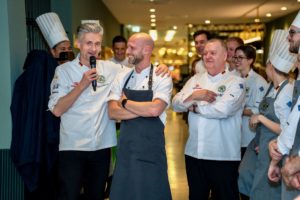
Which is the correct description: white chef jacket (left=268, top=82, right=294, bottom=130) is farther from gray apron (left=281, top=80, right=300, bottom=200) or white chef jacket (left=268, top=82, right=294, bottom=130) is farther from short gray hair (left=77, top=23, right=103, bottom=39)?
short gray hair (left=77, top=23, right=103, bottom=39)

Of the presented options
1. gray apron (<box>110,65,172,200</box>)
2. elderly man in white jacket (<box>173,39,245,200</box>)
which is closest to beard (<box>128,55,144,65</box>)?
gray apron (<box>110,65,172,200</box>)

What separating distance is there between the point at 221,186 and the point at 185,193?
1.62 m

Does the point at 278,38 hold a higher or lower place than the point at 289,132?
higher

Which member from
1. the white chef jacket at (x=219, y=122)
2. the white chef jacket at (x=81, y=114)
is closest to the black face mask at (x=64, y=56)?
the white chef jacket at (x=81, y=114)

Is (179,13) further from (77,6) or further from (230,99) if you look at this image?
(230,99)

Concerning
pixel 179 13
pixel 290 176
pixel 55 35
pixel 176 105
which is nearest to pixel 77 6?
pixel 55 35

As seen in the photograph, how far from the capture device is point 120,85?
113 inches

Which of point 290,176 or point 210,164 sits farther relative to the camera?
point 210,164

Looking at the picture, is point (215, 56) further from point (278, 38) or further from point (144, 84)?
point (144, 84)

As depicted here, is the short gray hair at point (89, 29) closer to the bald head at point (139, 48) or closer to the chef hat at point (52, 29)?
the bald head at point (139, 48)

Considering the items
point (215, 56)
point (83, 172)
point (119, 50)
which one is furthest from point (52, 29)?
point (119, 50)

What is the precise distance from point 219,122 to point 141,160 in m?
0.68

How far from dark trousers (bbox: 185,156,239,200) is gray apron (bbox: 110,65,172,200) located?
1.22ft

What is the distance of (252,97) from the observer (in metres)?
3.72
